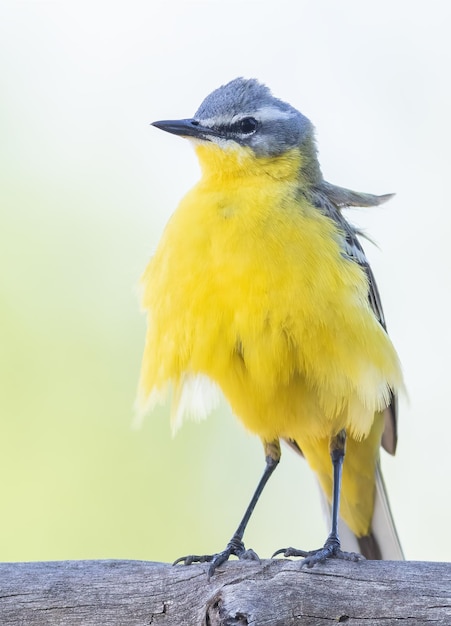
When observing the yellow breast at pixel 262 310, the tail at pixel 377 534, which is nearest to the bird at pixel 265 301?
the yellow breast at pixel 262 310

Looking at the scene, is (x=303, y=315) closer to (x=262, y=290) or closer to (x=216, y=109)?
(x=262, y=290)

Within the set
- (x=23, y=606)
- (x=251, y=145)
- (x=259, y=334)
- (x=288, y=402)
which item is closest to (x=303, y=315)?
(x=259, y=334)

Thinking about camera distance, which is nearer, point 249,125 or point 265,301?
point 265,301

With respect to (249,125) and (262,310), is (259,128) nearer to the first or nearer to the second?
(249,125)

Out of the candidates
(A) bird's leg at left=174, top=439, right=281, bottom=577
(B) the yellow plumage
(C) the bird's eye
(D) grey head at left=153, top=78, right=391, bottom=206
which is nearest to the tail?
(A) bird's leg at left=174, top=439, right=281, bottom=577

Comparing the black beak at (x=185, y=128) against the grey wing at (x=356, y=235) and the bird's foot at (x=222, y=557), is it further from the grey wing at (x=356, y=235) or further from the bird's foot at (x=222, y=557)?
the bird's foot at (x=222, y=557)

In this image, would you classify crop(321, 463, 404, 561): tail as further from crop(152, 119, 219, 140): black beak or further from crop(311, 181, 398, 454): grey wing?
crop(152, 119, 219, 140): black beak

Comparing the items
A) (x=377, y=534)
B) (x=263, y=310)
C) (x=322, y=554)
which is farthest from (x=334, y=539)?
(x=263, y=310)
